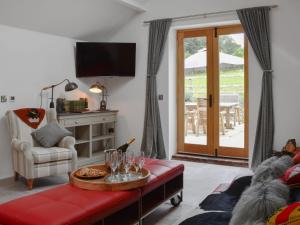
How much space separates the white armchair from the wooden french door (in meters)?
2.33

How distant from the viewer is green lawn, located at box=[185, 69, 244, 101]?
5.41 m

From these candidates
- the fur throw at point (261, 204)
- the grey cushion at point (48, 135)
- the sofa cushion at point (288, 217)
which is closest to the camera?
the sofa cushion at point (288, 217)

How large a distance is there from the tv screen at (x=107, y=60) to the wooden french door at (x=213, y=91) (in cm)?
92

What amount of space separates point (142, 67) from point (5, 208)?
410cm

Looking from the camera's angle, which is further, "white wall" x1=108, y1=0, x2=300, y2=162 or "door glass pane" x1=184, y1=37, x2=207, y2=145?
"door glass pane" x1=184, y1=37, x2=207, y2=145

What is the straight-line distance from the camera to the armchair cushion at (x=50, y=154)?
408 cm

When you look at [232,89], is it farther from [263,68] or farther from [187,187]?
[187,187]

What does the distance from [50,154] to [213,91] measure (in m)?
2.96

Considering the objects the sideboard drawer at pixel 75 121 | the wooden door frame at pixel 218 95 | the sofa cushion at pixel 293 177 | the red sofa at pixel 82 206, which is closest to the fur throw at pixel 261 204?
the sofa cushion at pixel 293 177

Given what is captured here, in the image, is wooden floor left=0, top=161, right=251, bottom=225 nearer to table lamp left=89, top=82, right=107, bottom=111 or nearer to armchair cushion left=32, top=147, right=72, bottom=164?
armchair cushion left=32, top=147, right=72, bottom=164

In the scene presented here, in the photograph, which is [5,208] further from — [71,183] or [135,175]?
[135,175]

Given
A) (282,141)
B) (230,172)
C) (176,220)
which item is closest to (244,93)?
(282,141)

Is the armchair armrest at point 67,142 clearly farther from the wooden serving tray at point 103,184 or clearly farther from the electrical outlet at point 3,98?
the wooden serving tray at point 103,184

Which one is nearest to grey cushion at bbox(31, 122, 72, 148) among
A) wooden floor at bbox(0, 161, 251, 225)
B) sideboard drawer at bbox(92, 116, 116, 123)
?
wooden floor at bbox(0, 161, 251, 225)
